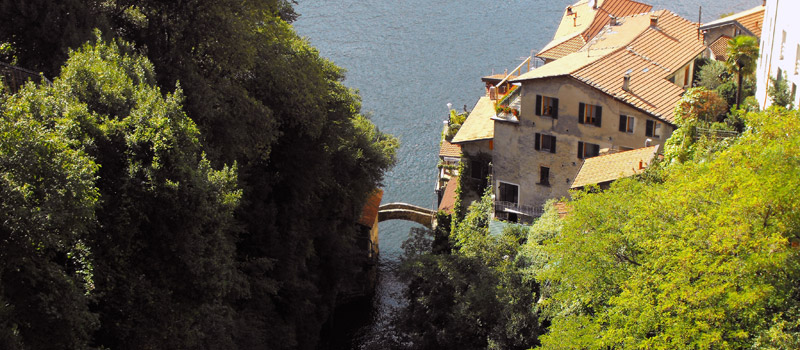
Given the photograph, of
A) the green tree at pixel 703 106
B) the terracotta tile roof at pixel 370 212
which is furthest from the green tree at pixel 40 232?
the terracotta tile roof at pixel 370 212

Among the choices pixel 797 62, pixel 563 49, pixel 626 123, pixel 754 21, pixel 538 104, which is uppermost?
pixel 754 21

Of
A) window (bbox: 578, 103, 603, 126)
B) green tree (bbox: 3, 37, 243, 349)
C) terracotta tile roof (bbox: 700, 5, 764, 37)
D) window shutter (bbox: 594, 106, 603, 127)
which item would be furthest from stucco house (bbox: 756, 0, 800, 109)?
green tree (bbox: 3, 37, 243, 349)

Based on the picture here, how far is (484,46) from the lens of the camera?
79.3 meters

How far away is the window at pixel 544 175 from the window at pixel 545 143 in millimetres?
959

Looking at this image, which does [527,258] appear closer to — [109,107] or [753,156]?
[753,156]

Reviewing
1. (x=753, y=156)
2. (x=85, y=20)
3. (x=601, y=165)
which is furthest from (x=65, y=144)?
(x=601, y=165)

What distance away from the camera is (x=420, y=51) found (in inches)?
3137

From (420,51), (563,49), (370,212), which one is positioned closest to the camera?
(370,212)

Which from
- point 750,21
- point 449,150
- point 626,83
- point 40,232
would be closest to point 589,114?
point 626,83

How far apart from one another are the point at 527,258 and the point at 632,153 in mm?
7520

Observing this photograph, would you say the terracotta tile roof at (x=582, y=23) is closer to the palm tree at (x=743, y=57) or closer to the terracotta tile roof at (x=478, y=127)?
the terracotta tile roof at (x=478, y=127)

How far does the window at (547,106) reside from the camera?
4247 centimetres

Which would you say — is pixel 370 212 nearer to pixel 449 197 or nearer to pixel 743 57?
pixel 449 197

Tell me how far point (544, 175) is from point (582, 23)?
17.6 m
